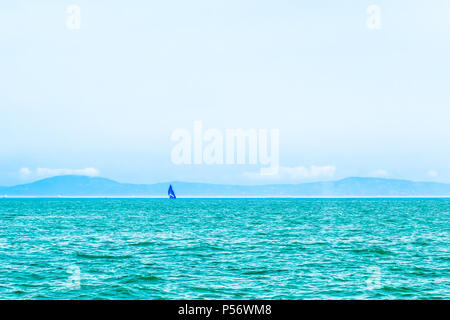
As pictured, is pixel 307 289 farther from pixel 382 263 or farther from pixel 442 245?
pixel 442 245

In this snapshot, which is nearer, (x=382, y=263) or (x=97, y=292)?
(x=97, y=292)

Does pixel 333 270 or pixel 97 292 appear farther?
pixel 333 270

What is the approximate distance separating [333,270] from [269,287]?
291 inches

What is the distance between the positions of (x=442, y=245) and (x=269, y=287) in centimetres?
3132

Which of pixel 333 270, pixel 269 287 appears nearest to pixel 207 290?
pixel 269 287

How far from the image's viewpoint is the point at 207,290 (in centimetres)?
2406

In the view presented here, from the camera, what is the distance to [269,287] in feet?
82.2
